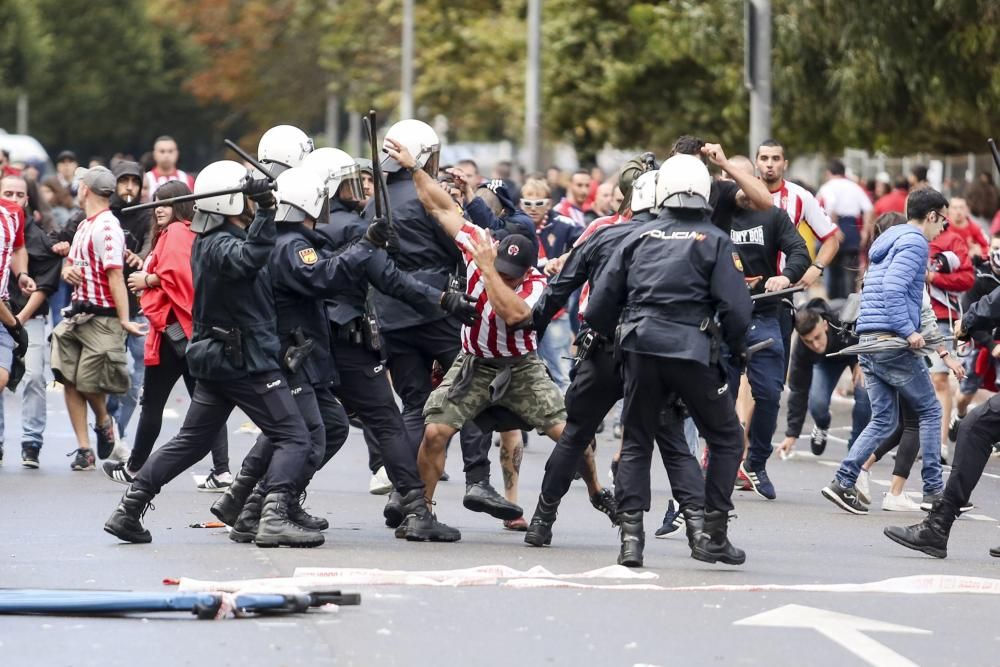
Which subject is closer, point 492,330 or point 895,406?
point 492,330

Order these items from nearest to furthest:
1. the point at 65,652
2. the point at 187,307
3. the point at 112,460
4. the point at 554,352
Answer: the point at 65,652, the point at 187,307, the point at 112,460, the point at 554,352

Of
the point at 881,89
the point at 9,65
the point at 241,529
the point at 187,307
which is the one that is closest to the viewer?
the point at 241,529

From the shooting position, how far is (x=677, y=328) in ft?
28.7

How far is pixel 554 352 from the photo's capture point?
51.2ft

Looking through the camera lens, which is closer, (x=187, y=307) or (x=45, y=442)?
(x=187, y=307)

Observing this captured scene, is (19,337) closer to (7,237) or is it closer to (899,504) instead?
(7,237)

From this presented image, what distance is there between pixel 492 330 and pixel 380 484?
7.65ft

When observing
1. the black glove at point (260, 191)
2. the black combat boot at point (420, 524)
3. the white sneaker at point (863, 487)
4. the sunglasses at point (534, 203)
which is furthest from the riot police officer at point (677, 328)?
the sunglasses at point (534, 203)

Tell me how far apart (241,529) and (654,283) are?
231 centimetres

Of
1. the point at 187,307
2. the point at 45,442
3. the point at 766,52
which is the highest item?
the point at 766,52

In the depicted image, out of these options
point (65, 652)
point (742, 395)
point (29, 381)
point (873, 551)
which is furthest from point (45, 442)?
point (65, 652)

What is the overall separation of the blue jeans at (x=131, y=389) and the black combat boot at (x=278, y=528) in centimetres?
378

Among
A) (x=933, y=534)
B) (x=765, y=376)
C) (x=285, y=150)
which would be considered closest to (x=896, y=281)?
(x=765, y=376)

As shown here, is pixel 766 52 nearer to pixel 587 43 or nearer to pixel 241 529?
pixel 241 529
